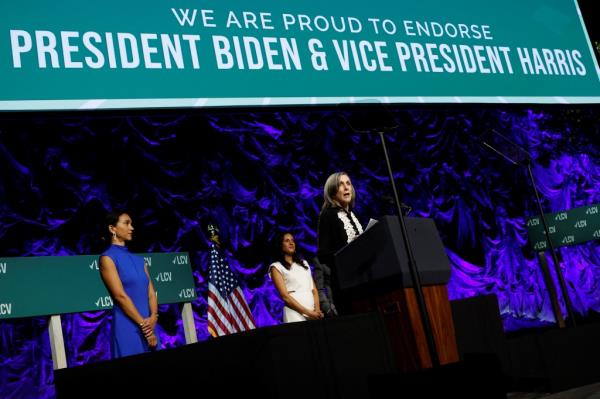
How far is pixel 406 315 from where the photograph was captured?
1878 millimetres

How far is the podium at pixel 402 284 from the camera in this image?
187 cm

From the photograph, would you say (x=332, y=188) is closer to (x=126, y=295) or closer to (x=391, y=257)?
(x=391, y=257)

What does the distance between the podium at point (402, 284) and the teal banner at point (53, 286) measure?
2.02 meters

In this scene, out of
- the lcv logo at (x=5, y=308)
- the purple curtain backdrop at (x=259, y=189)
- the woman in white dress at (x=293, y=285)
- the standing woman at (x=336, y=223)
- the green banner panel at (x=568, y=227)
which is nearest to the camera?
the standing woman at (x=336, y=223)

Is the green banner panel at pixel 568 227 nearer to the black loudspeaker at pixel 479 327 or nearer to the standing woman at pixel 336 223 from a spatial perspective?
the black loudspeaker at pixel 479 327

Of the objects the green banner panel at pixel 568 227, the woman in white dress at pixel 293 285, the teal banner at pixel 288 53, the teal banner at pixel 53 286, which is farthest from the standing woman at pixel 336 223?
the green banner panel at pixel 568 227

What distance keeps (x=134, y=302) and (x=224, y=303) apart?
151 cm

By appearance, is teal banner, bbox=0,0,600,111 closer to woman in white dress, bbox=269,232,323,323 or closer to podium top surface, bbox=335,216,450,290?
podium top surface, bbox=335,216,450,290

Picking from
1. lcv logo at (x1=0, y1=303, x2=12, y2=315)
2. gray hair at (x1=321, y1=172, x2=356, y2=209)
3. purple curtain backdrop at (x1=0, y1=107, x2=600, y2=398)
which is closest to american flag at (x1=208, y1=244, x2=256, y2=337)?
purple curtain backdrop at (x1=0, y1=107, x2=600, y2=398)

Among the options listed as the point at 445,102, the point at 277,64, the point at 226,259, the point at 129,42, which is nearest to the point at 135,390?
the point at 129,42

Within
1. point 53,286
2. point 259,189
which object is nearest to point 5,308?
point 53,286

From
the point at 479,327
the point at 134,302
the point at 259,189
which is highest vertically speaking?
the point at 259,189

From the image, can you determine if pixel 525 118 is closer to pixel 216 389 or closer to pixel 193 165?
pixel 193 165

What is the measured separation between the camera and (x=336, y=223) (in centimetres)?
250
